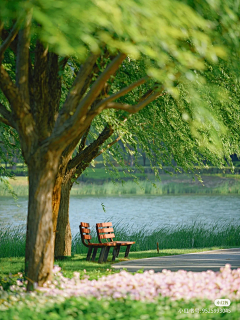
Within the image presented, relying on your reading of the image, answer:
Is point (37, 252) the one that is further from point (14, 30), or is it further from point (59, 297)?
point (14, 30)

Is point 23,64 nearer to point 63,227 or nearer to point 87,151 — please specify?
point 87,151

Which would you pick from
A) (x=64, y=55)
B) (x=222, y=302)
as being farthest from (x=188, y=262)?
(x=64, y=55)

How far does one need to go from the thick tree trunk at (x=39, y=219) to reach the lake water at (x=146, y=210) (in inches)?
506

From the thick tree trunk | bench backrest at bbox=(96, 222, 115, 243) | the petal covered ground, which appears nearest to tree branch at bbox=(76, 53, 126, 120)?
the thick tree trunk

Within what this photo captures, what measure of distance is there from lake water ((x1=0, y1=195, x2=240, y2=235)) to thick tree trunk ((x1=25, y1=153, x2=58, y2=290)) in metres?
12.9

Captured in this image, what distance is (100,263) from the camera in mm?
9734

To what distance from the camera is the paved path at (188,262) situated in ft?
28.9

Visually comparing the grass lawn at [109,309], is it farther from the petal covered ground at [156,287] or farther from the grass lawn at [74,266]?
the grass lawn at [74,266]

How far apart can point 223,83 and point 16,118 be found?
5107 millimetres

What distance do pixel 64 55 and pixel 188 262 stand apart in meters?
5.72

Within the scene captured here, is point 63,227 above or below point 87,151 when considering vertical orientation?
below

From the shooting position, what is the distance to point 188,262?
31.4ft

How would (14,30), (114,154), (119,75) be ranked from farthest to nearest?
(114,154) < (119,75) < (14,30)

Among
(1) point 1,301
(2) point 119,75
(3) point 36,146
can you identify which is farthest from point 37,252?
(2) point 119,75
